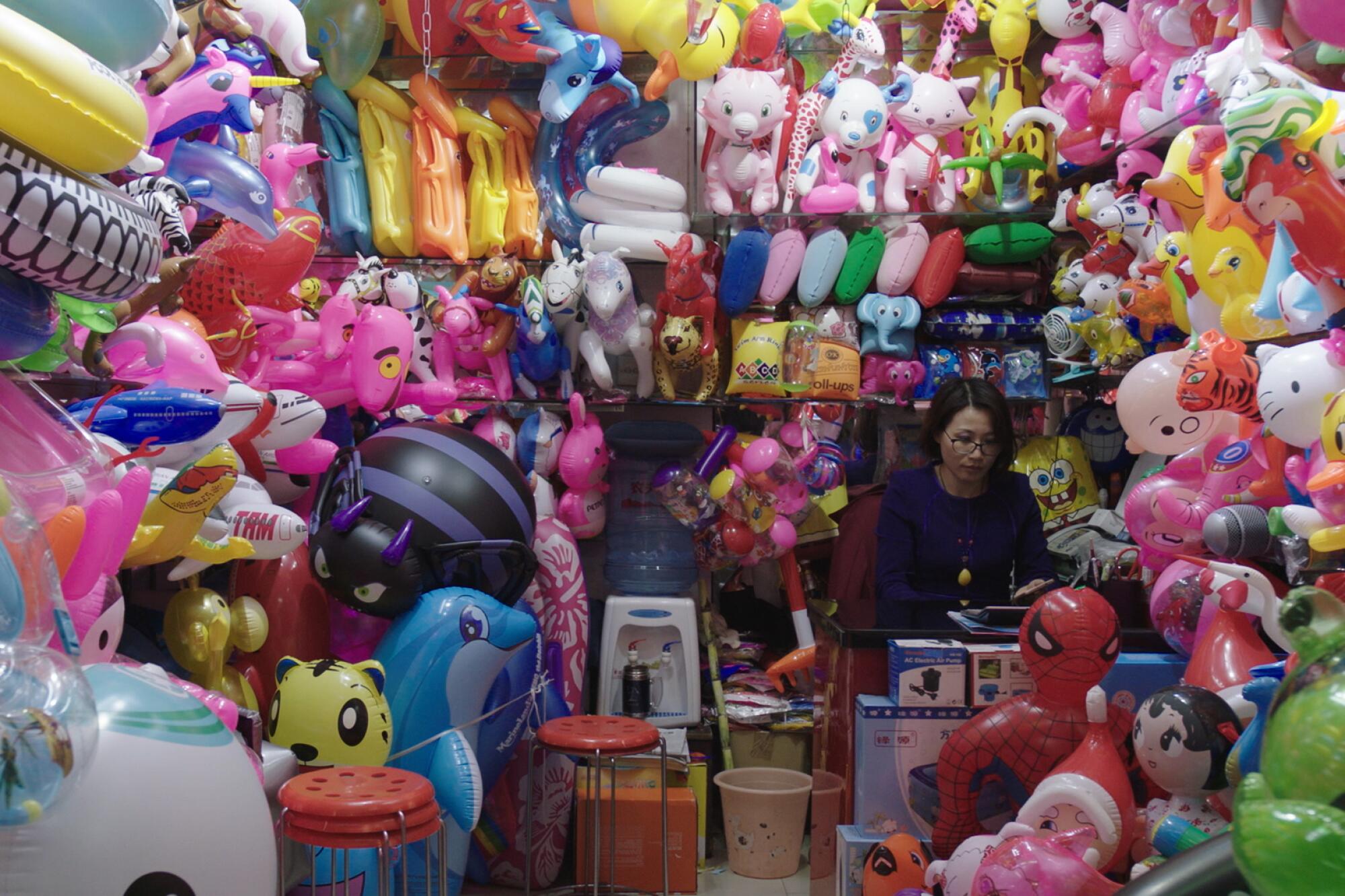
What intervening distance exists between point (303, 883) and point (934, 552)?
1.73 meters

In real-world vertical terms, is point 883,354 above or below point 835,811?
above

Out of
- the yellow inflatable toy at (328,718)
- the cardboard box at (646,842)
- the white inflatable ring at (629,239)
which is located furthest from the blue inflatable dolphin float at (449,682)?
the white inflatable ring at (629,239)

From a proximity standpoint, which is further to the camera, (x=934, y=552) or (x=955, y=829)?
(x=934, y=552)

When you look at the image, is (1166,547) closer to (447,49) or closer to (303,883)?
(303,883)

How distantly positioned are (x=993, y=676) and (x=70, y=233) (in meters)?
1.83

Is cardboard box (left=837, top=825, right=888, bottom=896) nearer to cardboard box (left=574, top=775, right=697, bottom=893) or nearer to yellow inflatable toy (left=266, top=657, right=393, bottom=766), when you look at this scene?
yellow inflatable toy (left=266, top=657, right=393, bottom=766)

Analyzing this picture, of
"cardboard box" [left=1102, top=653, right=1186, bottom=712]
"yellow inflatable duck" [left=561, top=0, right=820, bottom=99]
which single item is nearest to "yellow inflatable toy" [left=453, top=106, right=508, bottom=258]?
"yellow inflatable duck" [left=561, top=0, right=820, bottom=99]

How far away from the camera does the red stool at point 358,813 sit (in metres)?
2.08

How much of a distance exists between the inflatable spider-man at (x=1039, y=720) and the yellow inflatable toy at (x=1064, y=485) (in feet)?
6.25

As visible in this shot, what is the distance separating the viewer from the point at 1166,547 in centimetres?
281

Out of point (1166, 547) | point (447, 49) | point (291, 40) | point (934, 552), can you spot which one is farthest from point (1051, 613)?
point (447, 49)

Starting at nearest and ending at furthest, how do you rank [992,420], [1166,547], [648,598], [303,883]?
1. [303,883]
2. [1166,547]
3. [992,420]
4. [648,598]

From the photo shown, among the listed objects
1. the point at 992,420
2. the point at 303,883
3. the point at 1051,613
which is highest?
the point at 992,420

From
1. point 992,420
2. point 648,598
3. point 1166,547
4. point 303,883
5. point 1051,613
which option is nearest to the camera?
point 1051,613
